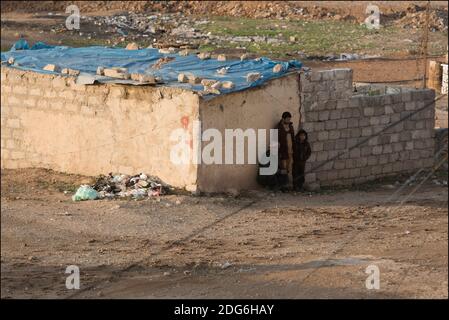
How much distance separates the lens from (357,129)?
16.0 metres

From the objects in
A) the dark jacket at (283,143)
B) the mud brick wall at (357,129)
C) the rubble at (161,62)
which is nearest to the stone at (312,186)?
the mud brick wall at (357,129)

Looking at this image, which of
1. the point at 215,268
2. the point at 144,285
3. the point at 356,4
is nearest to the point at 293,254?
the point at 215,268

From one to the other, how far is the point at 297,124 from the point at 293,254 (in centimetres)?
388

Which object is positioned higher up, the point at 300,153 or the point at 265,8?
the point at 265,8

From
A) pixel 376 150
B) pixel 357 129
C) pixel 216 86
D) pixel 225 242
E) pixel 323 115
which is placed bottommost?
pixel 225 242

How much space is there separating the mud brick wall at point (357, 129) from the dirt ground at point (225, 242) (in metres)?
0.35

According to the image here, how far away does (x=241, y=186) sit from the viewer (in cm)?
1503

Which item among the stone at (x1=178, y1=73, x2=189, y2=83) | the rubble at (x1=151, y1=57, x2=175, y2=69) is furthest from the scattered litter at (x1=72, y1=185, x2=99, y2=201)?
the rubble at (x1=151, y1=57, x2=175, y2=69)

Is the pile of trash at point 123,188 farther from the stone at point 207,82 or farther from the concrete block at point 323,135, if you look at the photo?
the concrete block at point 323,135

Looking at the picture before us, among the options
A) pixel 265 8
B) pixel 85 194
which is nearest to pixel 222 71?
pixel 85 194

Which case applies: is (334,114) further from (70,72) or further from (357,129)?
(70,72)

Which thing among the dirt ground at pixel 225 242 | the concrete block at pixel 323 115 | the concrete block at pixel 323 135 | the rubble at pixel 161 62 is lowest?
the dirt ground at pixel 225 242

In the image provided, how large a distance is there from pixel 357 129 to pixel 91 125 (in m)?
3.64

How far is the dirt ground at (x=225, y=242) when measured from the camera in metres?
10.6
